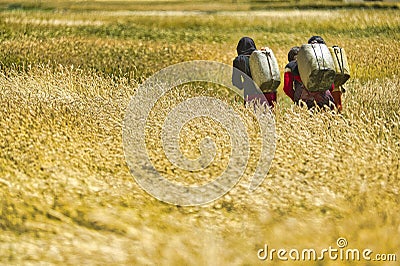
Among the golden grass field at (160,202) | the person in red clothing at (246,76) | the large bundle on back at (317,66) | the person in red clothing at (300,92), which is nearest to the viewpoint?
the golden grass field at (160,202)

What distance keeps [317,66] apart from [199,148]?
206 centimetres

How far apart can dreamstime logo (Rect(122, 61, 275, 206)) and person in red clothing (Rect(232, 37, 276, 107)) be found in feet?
0.12

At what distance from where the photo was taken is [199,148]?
696 centimetres

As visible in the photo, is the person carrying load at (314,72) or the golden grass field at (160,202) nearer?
the golden grass field at (160,202)

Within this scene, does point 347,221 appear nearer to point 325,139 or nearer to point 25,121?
point 325,139

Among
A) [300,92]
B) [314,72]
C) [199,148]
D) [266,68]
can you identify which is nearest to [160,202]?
[199,148]

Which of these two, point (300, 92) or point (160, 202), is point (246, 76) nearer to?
point (300, 92)

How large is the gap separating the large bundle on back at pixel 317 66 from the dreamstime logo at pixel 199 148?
73 cm

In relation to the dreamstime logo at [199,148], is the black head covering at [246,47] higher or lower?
higher

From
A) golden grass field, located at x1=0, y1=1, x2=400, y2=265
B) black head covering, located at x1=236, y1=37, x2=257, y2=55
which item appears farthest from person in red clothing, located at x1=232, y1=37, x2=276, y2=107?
golden grass field, located at x1=0, y1=1, x2=400, y2=265
